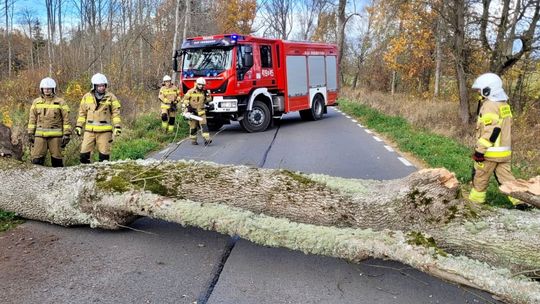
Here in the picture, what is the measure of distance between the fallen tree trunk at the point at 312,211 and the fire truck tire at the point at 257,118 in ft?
26.4

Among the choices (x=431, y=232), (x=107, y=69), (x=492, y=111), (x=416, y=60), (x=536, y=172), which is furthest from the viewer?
(x=416, y=60)

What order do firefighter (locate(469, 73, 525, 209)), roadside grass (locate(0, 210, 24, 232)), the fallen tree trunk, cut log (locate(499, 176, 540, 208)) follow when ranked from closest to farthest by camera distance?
the fallen tree trunk < cut log (locate(499, 176, 540, 208)) < roadside grass (locate(0, 210, 24, 232)) < firefighter (locate(469, 73, 525, 209))

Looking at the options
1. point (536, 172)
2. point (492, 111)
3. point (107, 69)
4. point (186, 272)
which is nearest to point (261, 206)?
point (186, 272)

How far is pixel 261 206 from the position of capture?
4.24 m

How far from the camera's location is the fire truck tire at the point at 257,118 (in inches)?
509

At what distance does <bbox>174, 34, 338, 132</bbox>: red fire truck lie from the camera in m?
12.2

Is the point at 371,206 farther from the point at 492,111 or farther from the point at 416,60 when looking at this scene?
the point at 416,60

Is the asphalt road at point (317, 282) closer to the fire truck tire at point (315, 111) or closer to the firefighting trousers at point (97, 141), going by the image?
the firefighting trousers at point (97, 141)

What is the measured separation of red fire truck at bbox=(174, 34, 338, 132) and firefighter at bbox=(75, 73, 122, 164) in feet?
17.7

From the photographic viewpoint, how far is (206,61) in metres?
12.5

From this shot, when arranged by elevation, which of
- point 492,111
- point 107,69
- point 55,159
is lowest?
point 55,159

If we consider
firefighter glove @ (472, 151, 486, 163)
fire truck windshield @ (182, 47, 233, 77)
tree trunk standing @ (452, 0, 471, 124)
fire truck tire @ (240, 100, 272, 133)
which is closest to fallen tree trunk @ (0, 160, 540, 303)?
firefighter glove @ (472, 151, 486, 163)

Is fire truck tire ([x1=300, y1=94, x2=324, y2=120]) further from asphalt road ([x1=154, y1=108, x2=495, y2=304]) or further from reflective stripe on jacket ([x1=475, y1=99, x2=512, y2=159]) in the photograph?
asphalt road ([x1=154, y1=108, x2=495, y2=304])

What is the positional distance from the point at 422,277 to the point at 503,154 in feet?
7.13
